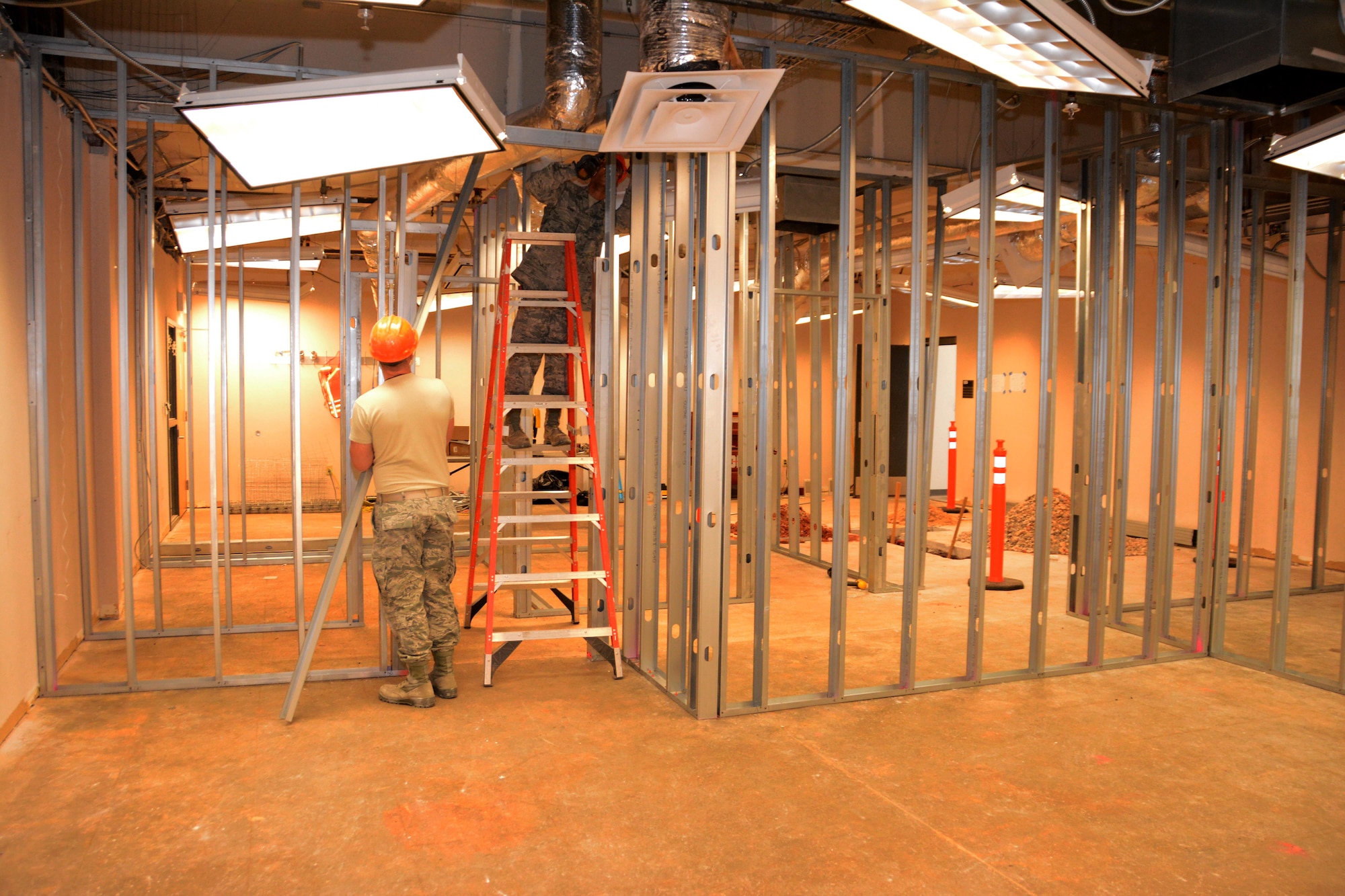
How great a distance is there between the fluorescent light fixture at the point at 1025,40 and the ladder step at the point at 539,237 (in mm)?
2010

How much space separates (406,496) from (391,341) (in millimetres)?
689

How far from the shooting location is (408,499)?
3.91 meters

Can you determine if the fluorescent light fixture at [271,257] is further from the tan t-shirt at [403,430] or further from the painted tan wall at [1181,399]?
the painted tan wall at [1181,399]

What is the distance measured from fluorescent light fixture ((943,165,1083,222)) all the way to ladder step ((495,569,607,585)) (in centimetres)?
264

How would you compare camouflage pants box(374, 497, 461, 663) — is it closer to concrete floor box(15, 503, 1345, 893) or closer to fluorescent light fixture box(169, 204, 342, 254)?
concrete floor box(15, 503, 1345, 893)

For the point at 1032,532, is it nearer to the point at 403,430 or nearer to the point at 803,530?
the point at 803,530

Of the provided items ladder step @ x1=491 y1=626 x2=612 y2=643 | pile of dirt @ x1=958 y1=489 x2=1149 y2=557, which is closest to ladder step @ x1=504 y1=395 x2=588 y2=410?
ladder step @ x1=491 y1=626 x2=612 y2=643

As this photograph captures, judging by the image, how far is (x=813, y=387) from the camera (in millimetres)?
7414

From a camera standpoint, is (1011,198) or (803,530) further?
(803,530)

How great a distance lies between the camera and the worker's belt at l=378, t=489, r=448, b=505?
391cm

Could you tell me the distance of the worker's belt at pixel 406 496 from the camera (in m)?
3.91

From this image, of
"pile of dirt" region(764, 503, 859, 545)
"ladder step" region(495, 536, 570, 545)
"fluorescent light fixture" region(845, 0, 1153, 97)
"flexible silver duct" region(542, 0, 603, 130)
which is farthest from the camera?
"pile of dirt" region(764, 503, 859, 545)

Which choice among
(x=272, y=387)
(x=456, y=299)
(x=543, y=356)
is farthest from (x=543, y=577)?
(x=272, y=387)

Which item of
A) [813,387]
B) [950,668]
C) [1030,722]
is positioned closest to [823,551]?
[813,387]
